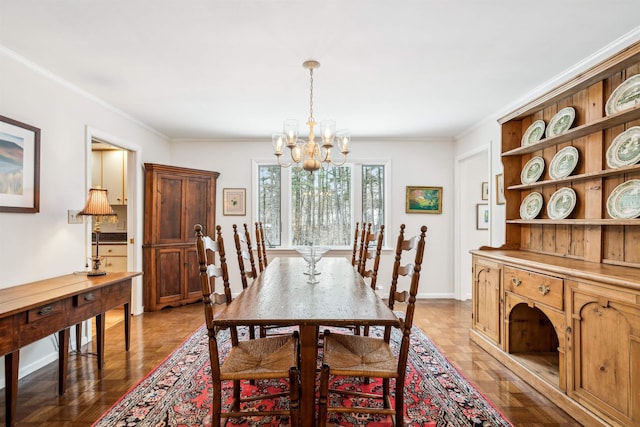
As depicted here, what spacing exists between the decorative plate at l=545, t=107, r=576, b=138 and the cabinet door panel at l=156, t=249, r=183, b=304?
4412mm

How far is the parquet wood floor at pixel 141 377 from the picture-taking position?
2.06 m

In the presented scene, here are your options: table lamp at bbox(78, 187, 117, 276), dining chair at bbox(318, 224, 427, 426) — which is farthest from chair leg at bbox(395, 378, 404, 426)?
table lamp at bbox(78, 187, 117, 276)

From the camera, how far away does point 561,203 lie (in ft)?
9.05

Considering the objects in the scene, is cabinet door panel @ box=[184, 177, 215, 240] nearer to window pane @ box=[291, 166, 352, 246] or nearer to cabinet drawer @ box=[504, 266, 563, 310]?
window pane @ box=[291, 166, 352, 246]

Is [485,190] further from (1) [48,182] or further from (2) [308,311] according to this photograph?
(1) [48,182]

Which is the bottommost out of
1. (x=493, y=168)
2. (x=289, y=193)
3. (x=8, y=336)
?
(x=8, y=336)

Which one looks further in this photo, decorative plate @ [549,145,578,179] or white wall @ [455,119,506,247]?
white wall @ [455,119,506,247]

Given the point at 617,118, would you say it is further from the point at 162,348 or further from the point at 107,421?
the point at 162,348

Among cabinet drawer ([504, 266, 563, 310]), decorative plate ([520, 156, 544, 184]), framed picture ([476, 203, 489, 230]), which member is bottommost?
cabinet drawer ([504, 266, 563, 310])

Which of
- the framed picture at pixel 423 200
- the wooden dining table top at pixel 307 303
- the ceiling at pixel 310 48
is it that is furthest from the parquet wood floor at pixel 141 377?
the ceiling at pixel 310 48

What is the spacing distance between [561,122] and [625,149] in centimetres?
63

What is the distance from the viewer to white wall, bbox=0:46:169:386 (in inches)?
97.7

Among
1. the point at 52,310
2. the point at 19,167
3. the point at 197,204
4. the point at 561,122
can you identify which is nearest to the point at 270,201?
the point at 197,204

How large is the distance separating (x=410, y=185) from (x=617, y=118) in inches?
121
